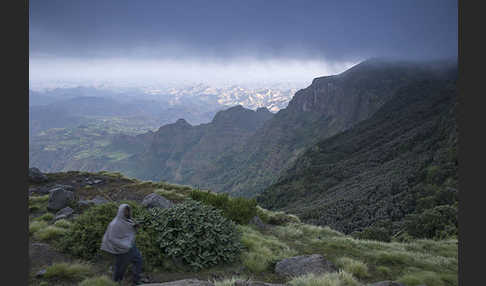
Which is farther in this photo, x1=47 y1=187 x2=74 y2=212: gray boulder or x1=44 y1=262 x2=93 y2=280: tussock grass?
x1=47 y1=187 x2=74 y2=212: gray boulder

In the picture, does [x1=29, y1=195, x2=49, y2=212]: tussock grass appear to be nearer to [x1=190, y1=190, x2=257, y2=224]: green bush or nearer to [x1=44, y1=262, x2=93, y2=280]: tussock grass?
[x1=190, y1=190, x2=257, y2=224]: green bush

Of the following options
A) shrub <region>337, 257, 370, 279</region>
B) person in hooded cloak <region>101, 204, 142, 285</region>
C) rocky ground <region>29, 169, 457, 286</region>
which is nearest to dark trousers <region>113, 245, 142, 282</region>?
person in hooded cloak <region>101, 204, 142, 285</region>

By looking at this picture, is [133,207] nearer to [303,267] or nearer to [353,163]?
[303,267]

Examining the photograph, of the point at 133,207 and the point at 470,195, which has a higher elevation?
the point at 470,195

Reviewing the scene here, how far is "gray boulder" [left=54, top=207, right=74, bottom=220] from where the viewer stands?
34.3 ft

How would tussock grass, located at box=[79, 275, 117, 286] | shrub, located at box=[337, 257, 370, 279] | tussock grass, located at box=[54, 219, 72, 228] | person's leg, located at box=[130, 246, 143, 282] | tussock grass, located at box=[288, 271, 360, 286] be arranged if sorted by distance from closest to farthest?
1. tussock grass, located at box=[288, 271, 360, 286]
2. tussock grass, located at box=[79, 275, 117, 286]
3. person's leg, located at box=[130, 246, 143, 282]
4. shrub, located at box=[337, 257, 370, 279]
5. tussock grass, located at box=[54, 219, 72, 228]

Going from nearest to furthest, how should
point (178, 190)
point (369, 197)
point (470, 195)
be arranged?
point (470, 195) < point (178, 190) < point (369, 197)

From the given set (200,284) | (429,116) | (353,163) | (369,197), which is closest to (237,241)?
(200,284)

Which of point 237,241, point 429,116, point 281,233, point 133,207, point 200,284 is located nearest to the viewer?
point 200,284

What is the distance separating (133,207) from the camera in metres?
9.36

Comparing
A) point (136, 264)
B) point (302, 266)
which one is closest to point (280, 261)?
point (302, 266)

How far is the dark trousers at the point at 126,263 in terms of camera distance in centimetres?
580

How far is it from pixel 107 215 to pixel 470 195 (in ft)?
30.5

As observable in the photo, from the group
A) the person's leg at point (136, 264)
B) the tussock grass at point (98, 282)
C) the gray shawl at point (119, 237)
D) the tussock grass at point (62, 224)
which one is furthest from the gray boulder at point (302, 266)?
the tussock grass at point (62, 224)
